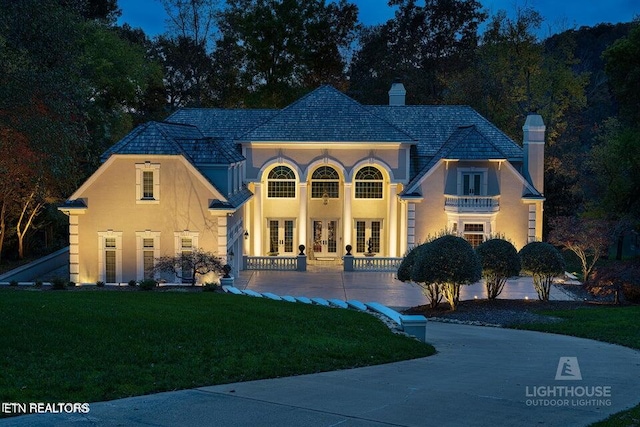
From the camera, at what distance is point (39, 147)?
29.7 m

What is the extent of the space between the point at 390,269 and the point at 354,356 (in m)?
25.4

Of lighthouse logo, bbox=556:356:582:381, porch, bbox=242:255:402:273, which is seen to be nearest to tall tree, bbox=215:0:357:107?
porch, bbox=242:255:402:273

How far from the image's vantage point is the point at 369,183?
4356 centimetres

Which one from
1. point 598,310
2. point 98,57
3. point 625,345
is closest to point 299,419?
point 625,345

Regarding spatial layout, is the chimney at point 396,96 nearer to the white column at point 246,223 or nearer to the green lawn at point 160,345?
the white column at point 246,223

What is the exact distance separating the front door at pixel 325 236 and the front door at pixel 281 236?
1.45 m

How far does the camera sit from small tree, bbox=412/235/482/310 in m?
26.2

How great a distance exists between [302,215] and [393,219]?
15.9 ft

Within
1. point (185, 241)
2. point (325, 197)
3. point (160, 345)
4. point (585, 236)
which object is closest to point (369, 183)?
point (325, 197)

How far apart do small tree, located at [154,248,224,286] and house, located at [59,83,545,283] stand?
51.2 inches

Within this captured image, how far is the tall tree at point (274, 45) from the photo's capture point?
206ft

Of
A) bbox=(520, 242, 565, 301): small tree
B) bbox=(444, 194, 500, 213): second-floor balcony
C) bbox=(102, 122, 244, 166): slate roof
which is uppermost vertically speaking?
bbox=(102, 122, 244, 166): slate roof

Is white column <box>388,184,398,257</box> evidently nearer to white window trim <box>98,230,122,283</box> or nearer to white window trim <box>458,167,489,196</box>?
white window trim <box>458,167,489,196</box>

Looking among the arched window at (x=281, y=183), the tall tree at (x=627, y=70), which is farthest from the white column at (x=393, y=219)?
the tall tree at (x=627, y=70)
